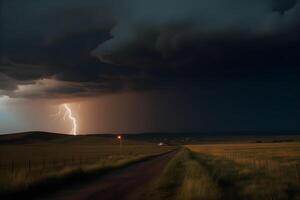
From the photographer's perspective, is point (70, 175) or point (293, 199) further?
point (70, 175)

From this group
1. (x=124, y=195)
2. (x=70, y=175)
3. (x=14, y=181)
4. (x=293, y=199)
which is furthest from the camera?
(x=70, y=175)

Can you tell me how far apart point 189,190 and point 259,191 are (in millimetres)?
3309

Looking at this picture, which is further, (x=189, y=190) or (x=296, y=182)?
(x=296, y=182)

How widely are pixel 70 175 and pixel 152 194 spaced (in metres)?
10.2

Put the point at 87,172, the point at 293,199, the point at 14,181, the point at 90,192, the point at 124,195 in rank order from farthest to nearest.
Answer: the point at 87,172 → the point at 14,181 → the point at 90,192 → the point at 124,195 → the point at 293,199

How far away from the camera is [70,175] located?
2614 centimetres

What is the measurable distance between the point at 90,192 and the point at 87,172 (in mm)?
11430

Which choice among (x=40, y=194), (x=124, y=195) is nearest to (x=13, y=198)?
(x=40, y=194)

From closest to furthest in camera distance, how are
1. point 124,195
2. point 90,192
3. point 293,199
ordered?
point 293,199
point 124,195
point 90,192

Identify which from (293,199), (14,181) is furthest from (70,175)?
(293,199)

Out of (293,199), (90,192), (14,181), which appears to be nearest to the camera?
(293,199)

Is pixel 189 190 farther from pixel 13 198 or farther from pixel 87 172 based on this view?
pixel 87 172

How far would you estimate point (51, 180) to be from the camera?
2242 centimetres

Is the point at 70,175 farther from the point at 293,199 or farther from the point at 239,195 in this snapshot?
the point at 293,199
